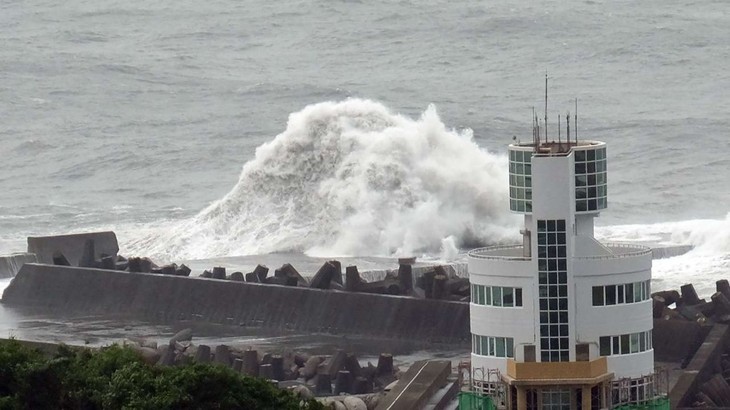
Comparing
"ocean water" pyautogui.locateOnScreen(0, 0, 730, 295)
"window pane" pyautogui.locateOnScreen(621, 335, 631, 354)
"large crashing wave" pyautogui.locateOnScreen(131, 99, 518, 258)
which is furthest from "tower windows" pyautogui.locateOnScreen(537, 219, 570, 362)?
"large crashing wave" pyautogui.locateOnScreen(131, 99, 518, 258)

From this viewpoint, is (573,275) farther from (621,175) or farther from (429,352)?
(621,175)

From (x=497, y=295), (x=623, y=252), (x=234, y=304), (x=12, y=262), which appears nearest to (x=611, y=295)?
(x=623, y=252)

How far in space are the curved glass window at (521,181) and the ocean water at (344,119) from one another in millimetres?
20096

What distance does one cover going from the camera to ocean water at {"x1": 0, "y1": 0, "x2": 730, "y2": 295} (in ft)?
163

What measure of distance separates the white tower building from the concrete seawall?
44.8 ft

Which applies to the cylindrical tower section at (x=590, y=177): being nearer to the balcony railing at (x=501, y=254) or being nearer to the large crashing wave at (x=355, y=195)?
the balcony railing at (x=501, y=254)

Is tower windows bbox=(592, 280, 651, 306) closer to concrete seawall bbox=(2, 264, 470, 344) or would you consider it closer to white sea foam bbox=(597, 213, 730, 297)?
concrete seawall bbox=(2, 264, 470, 344)

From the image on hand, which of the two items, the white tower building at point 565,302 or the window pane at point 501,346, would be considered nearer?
the white tower building at point 565,302

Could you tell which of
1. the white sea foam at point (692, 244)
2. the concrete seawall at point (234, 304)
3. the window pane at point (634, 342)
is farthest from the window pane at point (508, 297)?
the white sea foam at point (692, 244)

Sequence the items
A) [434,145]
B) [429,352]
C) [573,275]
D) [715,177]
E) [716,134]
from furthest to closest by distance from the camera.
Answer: [716,134] → [715,177] → [434,145] → [429,352] → [573,275]

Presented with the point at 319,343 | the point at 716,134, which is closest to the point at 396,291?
the point at 319,343

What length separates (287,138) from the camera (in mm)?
53062

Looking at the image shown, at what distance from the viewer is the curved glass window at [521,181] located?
63.5 feet

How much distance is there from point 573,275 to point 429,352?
13.8 m
